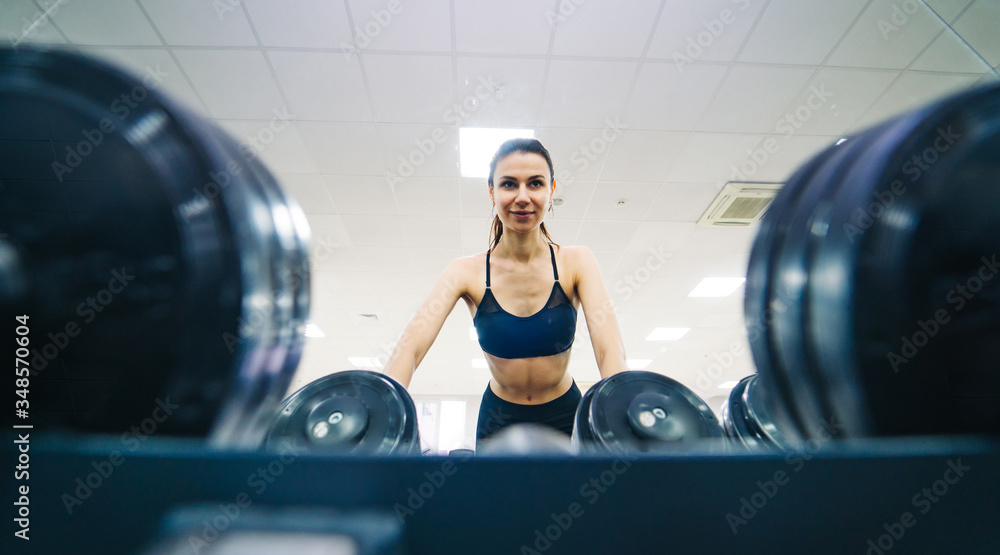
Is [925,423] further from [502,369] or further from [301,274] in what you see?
[502,369]

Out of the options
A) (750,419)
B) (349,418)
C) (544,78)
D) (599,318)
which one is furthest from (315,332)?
(750,419)

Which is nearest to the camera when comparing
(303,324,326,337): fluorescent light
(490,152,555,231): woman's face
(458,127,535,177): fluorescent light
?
(490,152,555,231): woman's face

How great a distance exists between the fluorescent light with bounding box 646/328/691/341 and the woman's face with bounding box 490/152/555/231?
565cm

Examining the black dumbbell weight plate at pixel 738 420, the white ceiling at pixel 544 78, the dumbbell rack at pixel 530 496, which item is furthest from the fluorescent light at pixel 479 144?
Answer: the dumbbell rack at pixel 530 496

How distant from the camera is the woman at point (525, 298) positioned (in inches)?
44.3

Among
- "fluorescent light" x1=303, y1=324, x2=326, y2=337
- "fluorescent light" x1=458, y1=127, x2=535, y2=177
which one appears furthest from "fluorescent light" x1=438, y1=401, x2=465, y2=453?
"fluorescent light" x1=458, y1=127, x2=535, y2=177

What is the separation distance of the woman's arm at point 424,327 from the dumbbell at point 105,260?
0.41 meters

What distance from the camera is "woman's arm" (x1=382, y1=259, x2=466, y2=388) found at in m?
0.84

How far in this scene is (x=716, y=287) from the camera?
198 inches

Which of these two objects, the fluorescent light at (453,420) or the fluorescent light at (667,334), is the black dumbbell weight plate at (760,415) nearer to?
the fluorescent light at (667,334)

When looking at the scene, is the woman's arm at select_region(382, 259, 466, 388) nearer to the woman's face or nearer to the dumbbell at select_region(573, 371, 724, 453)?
the woman's face

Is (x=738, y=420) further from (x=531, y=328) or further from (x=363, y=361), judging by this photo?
(x=363, y=361)

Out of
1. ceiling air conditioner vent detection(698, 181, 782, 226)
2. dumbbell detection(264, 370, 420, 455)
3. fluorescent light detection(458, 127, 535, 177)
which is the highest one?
fluorescent light detection(458, 127, 535, 177)

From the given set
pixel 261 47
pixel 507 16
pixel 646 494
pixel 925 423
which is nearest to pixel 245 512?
pixel 646 494
